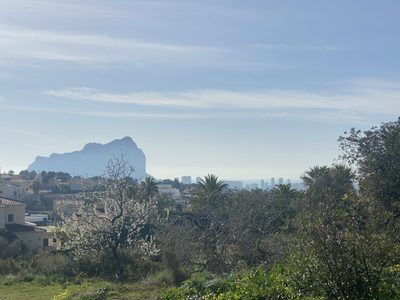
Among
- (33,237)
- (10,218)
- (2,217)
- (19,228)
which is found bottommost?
(33,237)

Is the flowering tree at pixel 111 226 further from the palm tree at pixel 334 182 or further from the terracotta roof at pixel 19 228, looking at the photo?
the terracotta roof at pixel 19 228

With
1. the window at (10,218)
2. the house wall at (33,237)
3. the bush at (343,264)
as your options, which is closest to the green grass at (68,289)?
the bush at (343,264)

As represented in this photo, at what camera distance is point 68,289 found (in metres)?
10.7

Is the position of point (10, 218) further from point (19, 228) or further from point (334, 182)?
point (334, 182)

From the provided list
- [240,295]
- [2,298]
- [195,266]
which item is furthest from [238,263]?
[2,298]

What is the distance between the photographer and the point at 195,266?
11.7m

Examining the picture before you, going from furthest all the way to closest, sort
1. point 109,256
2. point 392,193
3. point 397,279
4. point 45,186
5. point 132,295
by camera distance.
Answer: point 45,186 < point 109,256 < point 392,193 < point 132,295 < point 397,279

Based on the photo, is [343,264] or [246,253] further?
[246,253]

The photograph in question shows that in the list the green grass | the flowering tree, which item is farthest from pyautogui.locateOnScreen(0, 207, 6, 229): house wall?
the green grass

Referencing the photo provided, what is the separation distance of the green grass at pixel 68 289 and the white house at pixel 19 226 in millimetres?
17951

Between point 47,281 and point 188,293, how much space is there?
8.45m

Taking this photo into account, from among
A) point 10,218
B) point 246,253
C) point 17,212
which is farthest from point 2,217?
point 246,253

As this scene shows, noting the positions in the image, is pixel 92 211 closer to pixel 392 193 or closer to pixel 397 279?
pixel 392 193

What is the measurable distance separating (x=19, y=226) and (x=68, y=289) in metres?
23.4
